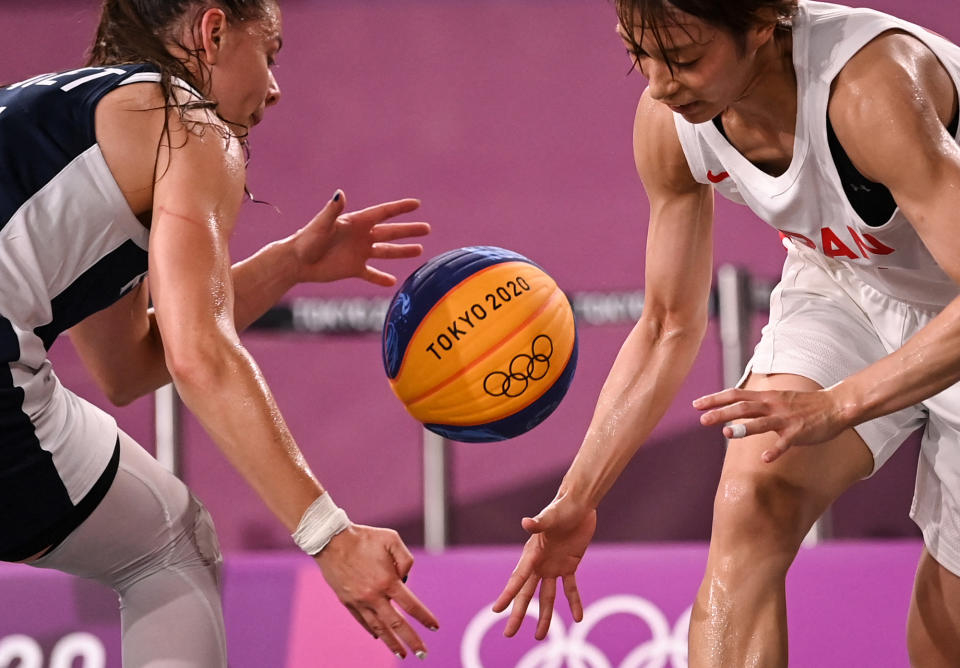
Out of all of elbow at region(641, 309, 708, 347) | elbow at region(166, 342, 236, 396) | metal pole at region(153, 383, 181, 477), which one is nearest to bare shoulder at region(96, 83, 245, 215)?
elbow at region(166, 342, 236, 396)

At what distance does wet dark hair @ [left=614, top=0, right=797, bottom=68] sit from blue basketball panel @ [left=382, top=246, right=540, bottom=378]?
73 centimetres

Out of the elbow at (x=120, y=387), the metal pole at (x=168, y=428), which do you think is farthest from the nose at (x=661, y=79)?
the metal pole at (x=168, y=428)

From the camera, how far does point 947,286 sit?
7.86ft

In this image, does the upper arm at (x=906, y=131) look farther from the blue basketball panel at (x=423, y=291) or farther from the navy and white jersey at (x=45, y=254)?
the navy and white jersey at (x=45, y=254)

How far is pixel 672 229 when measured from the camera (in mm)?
2617

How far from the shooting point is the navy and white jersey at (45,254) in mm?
2156

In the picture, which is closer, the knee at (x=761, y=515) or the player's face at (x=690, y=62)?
the player's face at (x=690, y=62)

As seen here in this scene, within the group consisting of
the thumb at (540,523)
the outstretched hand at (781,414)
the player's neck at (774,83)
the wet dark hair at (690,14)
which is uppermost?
the wet dark hair at (690,14)

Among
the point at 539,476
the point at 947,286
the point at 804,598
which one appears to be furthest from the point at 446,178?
the point at 947,286

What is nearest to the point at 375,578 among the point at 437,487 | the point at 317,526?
the point at 317,526

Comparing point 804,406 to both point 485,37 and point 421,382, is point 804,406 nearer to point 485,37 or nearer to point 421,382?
point 421,382

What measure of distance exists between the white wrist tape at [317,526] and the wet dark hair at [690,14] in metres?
0.96

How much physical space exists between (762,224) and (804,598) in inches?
109

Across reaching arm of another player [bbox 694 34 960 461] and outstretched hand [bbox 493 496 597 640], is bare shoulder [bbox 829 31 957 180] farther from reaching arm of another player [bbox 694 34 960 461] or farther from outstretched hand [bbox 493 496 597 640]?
outstretched hand [bbox 493 496 597 640]
